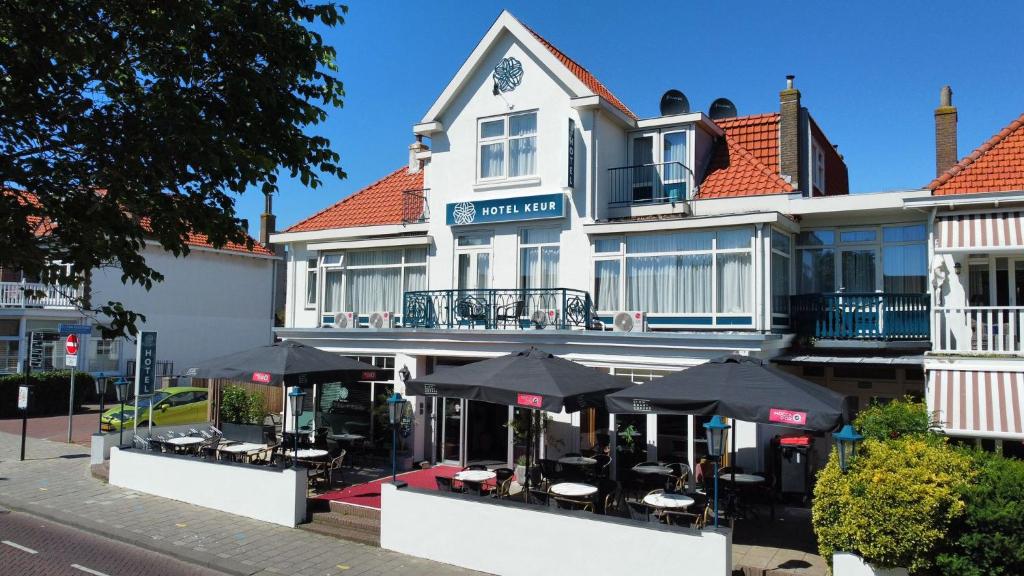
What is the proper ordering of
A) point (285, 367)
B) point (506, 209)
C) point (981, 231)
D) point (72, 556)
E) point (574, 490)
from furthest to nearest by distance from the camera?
point (506, 209)
point (285, 367)
point (981, 231)
point (574, 490)
point (72, 556)

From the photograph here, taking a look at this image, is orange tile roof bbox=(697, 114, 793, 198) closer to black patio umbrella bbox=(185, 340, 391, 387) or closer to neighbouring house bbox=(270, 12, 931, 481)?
neighbouring house bbox=(270, 12, 931, 481)

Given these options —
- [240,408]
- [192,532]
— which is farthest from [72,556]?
[240,408]

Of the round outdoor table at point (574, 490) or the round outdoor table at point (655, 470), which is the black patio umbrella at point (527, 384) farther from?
the round outdoor table at point (655, 470)

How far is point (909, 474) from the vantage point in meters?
9.38

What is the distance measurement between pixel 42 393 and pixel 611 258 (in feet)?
80.9

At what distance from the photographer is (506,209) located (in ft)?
61.2

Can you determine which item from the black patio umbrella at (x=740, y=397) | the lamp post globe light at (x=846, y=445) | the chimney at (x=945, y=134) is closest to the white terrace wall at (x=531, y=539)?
the black patio umbrella at (x=740, y=397)

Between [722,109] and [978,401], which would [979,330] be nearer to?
[978,401]

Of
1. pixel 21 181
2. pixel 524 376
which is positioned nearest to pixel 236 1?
pixel 21 181

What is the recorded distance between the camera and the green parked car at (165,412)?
22.7 metres

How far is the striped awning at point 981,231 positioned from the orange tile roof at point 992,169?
56 cm

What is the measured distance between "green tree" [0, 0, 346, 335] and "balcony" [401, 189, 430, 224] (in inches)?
482

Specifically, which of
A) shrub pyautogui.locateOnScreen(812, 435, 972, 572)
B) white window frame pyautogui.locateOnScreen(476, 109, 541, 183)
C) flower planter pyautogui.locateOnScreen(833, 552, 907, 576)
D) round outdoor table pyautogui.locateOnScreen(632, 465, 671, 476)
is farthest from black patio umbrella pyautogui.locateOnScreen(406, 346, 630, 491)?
white window frame pyautogui.locateOnScreen(476, 109, 541, 183)

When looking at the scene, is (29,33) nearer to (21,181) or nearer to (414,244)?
(21,181)
